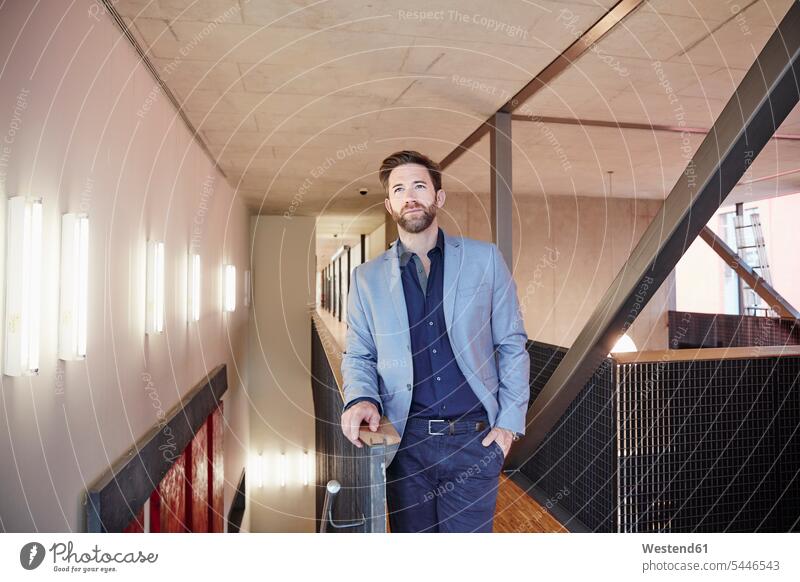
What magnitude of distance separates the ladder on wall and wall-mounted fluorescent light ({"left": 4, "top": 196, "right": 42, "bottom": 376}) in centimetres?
733

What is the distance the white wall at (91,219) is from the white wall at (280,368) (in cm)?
559

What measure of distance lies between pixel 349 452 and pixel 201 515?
3.39 meters

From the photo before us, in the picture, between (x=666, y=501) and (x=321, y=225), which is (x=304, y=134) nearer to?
(x=666, y=501)

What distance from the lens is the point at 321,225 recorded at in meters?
10.6

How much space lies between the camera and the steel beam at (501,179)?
348cm

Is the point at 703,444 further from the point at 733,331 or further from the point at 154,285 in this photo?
the point at 733,331

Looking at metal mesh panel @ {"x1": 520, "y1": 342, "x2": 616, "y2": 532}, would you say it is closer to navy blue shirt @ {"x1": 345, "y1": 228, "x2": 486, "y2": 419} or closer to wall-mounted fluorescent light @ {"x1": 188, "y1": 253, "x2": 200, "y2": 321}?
navy blue shirt @ {"x1": 345, "y1": 228, "x2": 486, "y2": 419}

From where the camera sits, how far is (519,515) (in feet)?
7.94

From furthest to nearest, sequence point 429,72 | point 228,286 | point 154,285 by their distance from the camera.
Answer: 1. point 228,286
2. point 154,285
3. point 429,72

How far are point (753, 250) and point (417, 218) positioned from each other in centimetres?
779

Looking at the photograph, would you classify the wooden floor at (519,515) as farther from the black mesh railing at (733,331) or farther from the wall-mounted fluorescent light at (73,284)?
the black mesh railing at (733,331)

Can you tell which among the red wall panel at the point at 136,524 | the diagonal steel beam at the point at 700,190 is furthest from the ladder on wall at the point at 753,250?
the red wall panel at the point at 136,524

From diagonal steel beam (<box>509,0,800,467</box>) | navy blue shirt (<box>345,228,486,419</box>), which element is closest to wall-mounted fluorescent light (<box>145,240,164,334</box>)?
navy blue shirt (<box>345,228,486,419</box>)

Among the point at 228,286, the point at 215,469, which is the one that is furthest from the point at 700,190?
the point at 228,286
